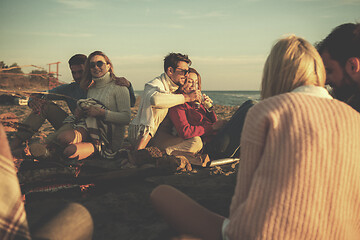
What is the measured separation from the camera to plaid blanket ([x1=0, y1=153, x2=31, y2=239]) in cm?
95

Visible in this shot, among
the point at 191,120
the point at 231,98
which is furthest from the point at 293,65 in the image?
the point at 231,98

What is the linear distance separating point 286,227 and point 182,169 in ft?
8.76

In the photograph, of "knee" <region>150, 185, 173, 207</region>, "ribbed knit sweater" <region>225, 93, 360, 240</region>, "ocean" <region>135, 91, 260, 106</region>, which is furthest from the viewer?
"ocean" <region>135, 91, 260, 106</region>

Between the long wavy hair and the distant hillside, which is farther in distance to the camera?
the long wavy hair

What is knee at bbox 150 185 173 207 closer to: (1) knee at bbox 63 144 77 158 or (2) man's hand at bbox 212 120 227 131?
(1) knee at bbox 63 144 77 158

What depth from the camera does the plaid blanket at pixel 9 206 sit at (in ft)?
3.13

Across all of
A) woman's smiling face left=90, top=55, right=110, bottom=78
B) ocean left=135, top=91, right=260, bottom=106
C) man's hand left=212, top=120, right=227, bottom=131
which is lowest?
ocean left=135, top=91, right=260, bottom=106

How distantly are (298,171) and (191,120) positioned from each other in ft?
11.1

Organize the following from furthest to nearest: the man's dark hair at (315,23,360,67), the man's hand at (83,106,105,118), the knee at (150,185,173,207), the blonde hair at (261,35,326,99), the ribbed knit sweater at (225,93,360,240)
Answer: the man's hand at (83,106,105,118)
the man's dark hair at (315,23,360,67)
the knee at (150,185,173,207)
the blonde hair at (261,35,326,99)
the ribbed knit sweater at (225,93,360,240)

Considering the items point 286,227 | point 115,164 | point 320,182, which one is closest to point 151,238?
point 286,227

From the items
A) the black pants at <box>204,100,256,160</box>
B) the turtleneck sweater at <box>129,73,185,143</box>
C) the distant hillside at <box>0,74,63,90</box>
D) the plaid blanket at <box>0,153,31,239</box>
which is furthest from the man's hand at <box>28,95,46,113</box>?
the plaid blanket at <box>0,153,31,239</box>

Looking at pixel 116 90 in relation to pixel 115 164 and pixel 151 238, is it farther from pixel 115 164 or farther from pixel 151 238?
pixel 151 238

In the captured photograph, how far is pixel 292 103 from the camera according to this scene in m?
1.34

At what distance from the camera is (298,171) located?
4.25ft
